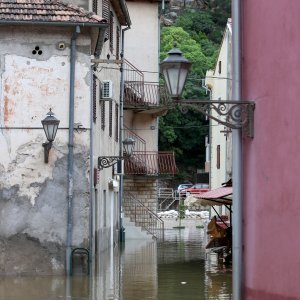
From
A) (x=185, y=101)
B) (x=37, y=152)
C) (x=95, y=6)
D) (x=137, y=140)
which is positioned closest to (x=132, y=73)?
(x=137, y=140)

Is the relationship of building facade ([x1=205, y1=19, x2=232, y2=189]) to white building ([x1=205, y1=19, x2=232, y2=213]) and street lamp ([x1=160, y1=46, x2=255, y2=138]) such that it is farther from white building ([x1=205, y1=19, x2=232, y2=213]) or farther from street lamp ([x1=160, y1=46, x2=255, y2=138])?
street lamp ([x1=160, y1=46, x2=255, y2=138])

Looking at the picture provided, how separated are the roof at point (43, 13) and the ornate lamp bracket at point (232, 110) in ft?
31.3

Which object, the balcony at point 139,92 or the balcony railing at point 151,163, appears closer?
the balcony at point 139,92

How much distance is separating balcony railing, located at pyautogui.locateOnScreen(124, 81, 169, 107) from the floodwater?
1042 centimetres

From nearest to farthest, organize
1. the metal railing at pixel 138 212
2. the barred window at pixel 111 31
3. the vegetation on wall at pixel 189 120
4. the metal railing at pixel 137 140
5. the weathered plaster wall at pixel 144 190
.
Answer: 1. the barred window at pixel 111 31
2. the metal railing at pixel 138 212
3. the metal railing at pixel 137 140
4. the weathered plaster wall at pixel 144 190
5. the vegetation on wall at pixel 189 120

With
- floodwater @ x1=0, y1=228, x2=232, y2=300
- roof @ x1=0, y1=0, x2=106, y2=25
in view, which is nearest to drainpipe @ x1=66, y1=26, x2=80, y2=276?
roof @ x1=0, y1=0, x2=106, y2=25

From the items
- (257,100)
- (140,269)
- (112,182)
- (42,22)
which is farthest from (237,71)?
(112,182)

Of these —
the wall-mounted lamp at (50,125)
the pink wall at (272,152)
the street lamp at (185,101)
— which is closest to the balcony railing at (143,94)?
the wall-mounted lamp at (50,125)

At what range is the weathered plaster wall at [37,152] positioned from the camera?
2078 centimetres

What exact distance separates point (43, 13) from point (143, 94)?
1765cm

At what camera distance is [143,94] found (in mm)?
38500

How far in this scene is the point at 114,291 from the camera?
1775 cm

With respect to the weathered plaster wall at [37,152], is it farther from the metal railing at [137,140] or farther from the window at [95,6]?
the metal railing at [137,140]

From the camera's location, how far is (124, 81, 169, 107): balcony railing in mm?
36925
